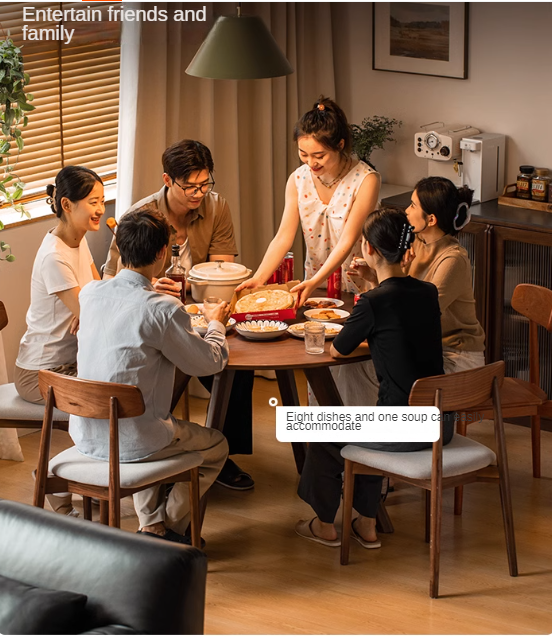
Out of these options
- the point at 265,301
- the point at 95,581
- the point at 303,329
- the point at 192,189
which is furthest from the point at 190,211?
the point at 95,581

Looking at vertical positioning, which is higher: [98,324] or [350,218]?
[350,218]

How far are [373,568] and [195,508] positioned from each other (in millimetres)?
655

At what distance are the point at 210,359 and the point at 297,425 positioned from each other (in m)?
0.82

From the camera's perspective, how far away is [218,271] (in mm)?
3793

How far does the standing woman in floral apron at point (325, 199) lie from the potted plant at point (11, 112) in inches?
43.1

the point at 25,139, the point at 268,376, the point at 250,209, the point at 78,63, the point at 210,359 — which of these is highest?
the point at 78,63

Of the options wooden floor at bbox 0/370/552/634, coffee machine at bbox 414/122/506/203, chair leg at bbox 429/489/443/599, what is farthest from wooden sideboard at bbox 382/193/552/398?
chair leg at bbox 429/489/443/599

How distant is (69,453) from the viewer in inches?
126

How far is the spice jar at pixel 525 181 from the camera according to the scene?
4676 millimetres

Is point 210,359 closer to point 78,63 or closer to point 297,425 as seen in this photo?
point 297,425

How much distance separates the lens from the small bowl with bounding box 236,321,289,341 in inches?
136

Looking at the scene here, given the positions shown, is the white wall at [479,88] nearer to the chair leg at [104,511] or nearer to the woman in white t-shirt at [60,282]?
the woman in white t-shirt at [60,282]

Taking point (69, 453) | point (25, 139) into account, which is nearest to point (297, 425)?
point (69, 453)

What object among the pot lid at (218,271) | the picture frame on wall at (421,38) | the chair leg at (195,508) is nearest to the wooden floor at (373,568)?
the chair leg at (195,508)
